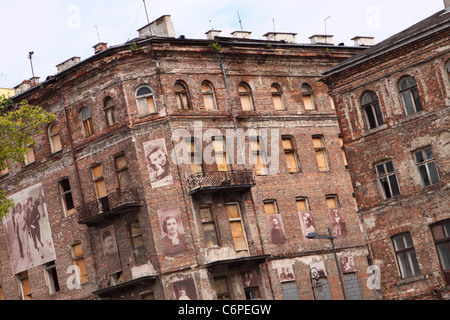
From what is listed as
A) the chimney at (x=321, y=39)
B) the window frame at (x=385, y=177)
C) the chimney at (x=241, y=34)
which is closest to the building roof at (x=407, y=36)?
the window frame at (x=385, y=177)

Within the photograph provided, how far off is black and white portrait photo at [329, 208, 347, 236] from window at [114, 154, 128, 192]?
1108 cm

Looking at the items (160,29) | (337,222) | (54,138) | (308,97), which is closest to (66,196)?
(54,138)

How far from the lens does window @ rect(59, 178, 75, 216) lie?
137 ft

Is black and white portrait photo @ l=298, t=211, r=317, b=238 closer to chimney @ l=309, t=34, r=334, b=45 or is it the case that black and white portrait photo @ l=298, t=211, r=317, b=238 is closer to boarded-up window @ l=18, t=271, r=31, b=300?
chimney @ l=309, t=34, r=334, b=45

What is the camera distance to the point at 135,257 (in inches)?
1515

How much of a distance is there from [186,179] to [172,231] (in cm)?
254

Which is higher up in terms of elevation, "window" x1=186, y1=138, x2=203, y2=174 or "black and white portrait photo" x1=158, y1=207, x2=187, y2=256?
"window" x1=186, y1=138, x2=203, y2=174

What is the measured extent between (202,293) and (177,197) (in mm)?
4603

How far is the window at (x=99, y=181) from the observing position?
4000 centimetres

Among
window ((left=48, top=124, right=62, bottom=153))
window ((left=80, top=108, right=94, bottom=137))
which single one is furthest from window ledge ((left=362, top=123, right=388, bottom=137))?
window ((left=48, top=124, right=62, bottom=153))

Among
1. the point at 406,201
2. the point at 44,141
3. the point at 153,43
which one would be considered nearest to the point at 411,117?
the point at 406,201

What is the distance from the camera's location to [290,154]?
1678 inches

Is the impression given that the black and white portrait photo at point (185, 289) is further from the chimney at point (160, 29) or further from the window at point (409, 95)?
the chimney at point (160, 29)

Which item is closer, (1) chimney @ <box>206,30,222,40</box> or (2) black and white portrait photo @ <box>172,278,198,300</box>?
(2) black and white portrait photo @ <box>172,278,198,300</box>
